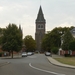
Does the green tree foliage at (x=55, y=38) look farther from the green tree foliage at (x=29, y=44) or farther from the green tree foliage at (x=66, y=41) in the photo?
the green tree foliage at (x=66, y=41)

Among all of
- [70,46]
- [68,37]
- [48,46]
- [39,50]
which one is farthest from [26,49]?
[70,46]

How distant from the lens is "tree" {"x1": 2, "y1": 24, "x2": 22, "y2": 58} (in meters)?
71.4

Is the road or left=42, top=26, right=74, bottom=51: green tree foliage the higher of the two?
left=42, top=26, right=74, bottom=51: green tree foliage

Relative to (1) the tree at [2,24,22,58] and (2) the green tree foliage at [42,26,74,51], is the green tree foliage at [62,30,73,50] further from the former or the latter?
(2) the green tree foliage at [42,26,74,51]

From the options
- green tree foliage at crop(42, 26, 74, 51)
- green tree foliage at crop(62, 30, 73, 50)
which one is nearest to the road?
green tree foliage at crop(62, 30, 73, 50)

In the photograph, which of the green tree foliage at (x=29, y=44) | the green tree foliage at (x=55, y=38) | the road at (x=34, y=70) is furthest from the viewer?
the green tree foliage at (x=29, y=44)

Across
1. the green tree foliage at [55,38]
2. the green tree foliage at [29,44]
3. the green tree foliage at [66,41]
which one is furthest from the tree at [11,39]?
the green tree foliage at [29,44]

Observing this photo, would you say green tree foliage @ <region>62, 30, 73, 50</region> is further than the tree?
Yes

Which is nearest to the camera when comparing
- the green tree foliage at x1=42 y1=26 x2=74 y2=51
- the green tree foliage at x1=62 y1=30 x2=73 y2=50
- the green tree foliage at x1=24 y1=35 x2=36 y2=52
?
the green tree foliage at x1=62 y1=30 x2=73 y2=50

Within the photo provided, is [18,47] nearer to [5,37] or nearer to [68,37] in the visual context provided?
[5,37]

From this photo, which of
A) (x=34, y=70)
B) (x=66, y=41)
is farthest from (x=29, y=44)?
(x=34, y=70)

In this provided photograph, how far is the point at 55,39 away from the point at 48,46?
36.3 ft

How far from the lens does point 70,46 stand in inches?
2813

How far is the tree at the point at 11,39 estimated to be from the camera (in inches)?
2810
